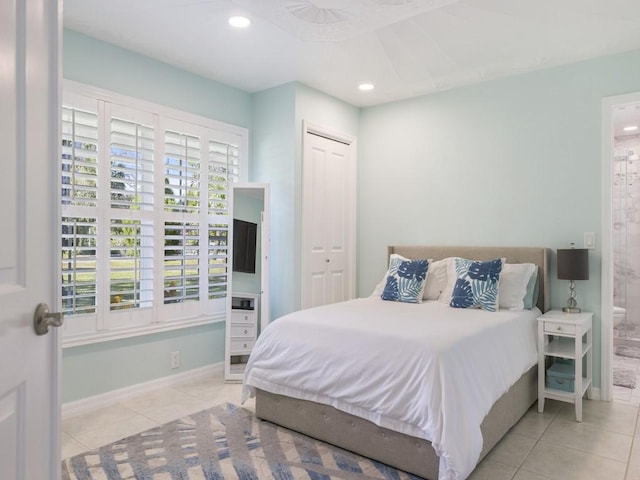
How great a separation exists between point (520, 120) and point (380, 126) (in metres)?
1.39

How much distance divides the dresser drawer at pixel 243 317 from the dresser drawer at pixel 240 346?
181mm

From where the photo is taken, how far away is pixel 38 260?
1178 mm

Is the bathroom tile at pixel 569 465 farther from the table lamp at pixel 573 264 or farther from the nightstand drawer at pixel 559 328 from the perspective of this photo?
the table lamp at pixel 573 264

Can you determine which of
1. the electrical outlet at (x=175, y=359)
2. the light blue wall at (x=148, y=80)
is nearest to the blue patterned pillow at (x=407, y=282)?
the electrical outlet at (x=175, y=359)

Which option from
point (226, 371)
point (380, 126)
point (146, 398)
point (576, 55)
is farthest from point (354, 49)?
point (146, 398)

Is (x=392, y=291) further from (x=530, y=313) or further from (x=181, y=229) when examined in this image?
(x=181, y=229)

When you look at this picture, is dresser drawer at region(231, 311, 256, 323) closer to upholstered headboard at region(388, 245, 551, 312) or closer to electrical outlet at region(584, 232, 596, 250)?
upholstered headboard at region(388, 245, 551, 312)

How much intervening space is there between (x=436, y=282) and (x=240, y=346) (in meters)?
1.79

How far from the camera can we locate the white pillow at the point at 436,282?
3822mm

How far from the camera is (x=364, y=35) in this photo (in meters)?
3.18

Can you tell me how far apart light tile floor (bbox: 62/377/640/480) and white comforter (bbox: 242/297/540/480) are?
14.2 inches

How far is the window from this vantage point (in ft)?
10.2

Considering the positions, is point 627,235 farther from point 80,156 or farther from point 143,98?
point 80,156

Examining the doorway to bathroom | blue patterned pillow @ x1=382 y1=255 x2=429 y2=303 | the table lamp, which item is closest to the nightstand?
the table lamp
